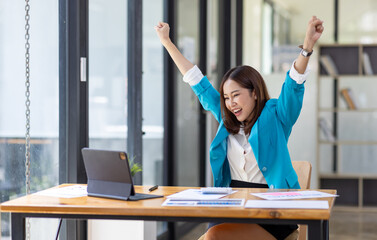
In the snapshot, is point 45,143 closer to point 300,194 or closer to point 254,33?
point 300,194

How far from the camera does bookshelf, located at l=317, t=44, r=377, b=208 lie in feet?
22.2

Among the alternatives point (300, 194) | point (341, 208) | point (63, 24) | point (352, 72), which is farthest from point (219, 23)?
point (300, 194)

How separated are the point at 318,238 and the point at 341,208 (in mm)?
4917

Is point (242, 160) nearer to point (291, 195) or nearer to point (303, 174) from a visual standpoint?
point (303, 174)

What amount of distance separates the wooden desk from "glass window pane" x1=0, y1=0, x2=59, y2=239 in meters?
0.51

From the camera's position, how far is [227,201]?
2055mm

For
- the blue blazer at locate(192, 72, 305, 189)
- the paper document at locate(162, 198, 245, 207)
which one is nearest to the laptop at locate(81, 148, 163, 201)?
the paper document at locate(162, 198, 245, 207)

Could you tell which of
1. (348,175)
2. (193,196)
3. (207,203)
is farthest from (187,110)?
(207,203)

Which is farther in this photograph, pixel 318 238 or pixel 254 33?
pixel 254 33

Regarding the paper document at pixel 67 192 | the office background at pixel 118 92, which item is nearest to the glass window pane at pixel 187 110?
the office background at pixel 118 92

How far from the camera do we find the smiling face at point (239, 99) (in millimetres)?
2633

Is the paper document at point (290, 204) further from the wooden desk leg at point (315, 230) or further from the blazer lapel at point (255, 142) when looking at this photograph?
the blazer lapel at point (255, 142)

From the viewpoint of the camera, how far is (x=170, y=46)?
278 centimetres

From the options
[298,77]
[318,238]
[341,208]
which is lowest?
[341,208]
